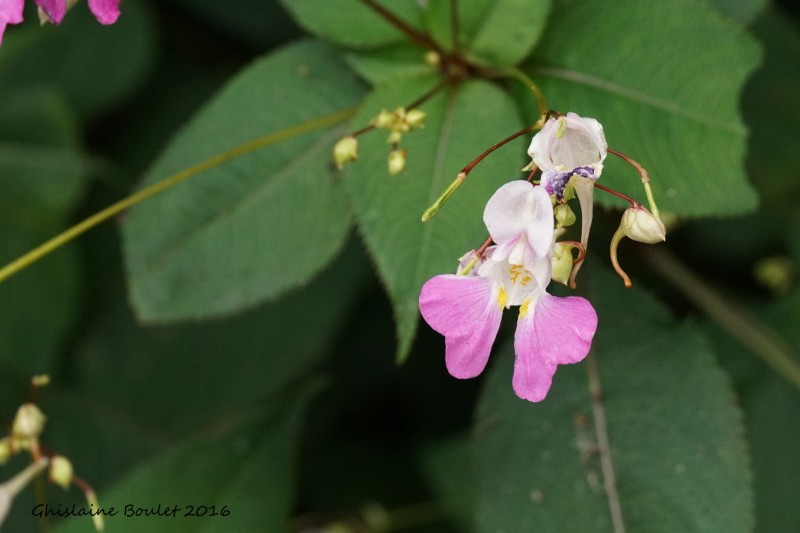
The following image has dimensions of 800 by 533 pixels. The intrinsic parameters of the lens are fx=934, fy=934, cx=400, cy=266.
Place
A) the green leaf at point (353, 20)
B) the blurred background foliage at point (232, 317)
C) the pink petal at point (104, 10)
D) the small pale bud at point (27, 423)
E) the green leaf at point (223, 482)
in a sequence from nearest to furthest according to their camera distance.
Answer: the pink petal at point (104, 10) → the small pale bud at point (27, 423) → the green leaf at point (353, 20) → the green leaf at point (223, 482) → the blurred background foliage at point (232, 317)

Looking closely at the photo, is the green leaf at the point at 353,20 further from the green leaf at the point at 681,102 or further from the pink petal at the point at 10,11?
the pink petal at the point at 10,11

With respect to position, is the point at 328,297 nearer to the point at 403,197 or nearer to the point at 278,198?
the point at 278,198

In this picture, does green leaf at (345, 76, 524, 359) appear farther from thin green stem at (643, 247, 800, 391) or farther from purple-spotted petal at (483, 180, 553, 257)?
thin green stem at (643, 247, 800, 391)

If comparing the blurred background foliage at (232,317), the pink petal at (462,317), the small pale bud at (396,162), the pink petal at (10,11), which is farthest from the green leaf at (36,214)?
the pink petal at (462,317)

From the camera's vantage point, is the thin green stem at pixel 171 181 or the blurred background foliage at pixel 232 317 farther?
the blurred background foliage at pixel 232 317

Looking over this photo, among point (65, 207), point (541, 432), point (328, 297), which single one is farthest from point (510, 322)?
point (65, 207)

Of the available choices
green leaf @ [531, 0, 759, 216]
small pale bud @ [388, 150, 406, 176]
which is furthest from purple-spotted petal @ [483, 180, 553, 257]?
green leaf @ [531, 0, 759, 216]
